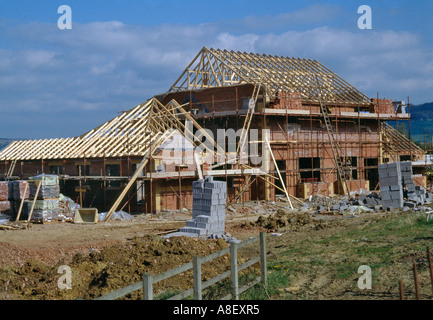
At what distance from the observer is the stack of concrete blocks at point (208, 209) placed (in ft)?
54.7

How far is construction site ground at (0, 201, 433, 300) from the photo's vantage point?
9820 millimetres

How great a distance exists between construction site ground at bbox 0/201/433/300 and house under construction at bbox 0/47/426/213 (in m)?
5.83

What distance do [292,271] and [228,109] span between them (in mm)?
20232

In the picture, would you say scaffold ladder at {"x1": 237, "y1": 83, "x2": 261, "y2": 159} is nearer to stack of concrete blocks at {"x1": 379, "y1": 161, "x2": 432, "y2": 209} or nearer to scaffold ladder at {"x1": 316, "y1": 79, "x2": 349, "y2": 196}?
scaffold ladder at {"x1": 316, "y1": 79, "x2": 349, "y2": 196}

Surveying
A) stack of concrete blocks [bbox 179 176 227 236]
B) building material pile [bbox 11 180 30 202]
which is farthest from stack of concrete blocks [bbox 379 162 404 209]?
building material pile [bbox 11 180 30 202]

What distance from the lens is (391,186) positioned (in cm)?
2241

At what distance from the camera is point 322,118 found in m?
31.2

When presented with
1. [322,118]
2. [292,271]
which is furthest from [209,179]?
[322,118]

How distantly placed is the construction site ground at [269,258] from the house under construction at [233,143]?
5.83 metres

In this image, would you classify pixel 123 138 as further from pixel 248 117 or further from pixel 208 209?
pixel 208 209

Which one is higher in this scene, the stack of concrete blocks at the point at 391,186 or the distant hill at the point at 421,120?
the distant hill at the point at 421,120

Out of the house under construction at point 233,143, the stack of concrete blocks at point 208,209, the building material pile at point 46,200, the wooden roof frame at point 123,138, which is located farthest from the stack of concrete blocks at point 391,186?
the building material pile at point 46,200

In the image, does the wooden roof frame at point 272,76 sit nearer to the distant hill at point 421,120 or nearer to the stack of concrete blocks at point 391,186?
the stack of concrete blocks at point 391,186
